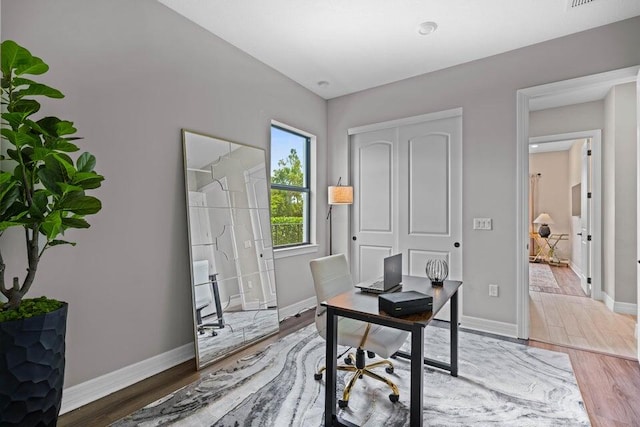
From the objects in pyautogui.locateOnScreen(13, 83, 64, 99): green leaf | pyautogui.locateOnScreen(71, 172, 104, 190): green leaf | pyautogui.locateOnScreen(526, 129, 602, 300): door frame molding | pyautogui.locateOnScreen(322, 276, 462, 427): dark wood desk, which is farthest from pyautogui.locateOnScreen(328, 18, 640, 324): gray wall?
pyautogui.locateOnScreen(13, 83, 64, 99): green leaf

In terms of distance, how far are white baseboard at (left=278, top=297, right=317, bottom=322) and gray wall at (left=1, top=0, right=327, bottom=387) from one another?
1.15m

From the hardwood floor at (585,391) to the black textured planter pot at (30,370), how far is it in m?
0.51

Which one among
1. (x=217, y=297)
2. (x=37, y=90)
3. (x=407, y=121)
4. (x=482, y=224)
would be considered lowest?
(x=217, y=297)

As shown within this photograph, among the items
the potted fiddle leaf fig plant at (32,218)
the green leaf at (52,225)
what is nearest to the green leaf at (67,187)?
the potted fiddle leaf fig plant at (32,218)

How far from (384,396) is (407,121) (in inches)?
115

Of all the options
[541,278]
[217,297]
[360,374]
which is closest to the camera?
[360,374]

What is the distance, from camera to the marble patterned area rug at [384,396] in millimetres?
1862

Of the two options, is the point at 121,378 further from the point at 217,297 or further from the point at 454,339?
the point at 454,339

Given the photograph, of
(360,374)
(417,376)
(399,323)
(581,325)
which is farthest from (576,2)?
(360,374)

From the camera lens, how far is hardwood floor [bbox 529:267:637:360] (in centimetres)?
291

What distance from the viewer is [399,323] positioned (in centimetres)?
159

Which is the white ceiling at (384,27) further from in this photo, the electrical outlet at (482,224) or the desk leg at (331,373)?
the desk leg at (331,373)

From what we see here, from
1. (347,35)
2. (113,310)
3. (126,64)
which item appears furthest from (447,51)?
(113,310)

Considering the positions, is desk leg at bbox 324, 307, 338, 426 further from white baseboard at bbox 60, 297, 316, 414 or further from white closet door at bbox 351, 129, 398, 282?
white closet door at bbox 351, 129, 398, 282
